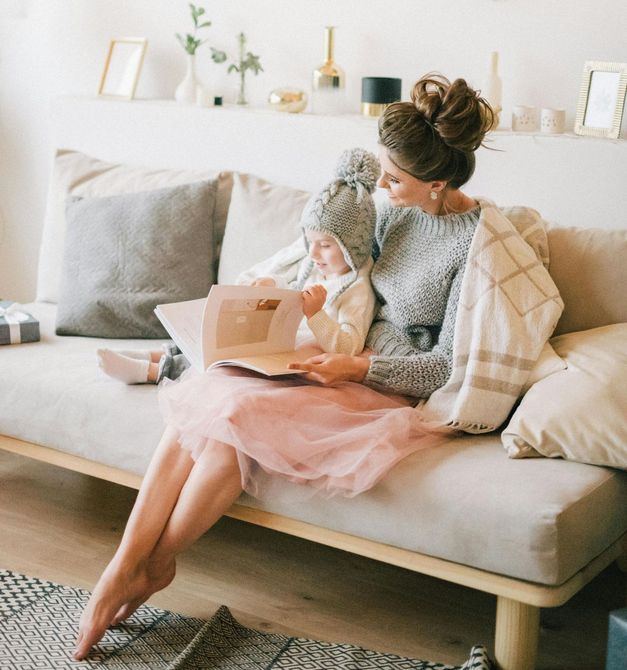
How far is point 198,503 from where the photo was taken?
6.70 ft

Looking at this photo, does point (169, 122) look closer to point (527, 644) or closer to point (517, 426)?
point (517, 426)

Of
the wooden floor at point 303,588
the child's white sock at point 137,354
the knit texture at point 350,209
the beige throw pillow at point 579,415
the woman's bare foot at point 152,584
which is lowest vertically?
the wooden floor at point 303,588

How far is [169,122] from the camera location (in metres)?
3.29

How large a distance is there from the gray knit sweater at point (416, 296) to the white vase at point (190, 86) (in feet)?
3.86

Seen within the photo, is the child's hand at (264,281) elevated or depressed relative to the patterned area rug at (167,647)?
elevated

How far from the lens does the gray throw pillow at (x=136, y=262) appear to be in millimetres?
2848

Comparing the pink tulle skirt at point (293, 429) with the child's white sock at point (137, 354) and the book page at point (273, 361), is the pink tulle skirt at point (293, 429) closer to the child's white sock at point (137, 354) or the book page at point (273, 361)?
the book page at point (273, 361)

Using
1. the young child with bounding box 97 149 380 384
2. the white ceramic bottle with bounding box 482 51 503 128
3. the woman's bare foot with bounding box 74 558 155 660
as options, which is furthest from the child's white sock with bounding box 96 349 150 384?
the white ceramic bottle with bounding box 482 51 503 128

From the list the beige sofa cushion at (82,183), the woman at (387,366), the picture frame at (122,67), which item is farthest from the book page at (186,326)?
the picture frame at (122,67)

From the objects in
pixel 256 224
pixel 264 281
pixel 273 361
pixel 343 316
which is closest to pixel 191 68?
pixel 256 224

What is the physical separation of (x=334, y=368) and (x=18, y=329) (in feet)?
3.43

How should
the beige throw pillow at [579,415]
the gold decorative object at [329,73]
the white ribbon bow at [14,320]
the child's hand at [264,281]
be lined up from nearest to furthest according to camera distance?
1. the beige throw pillow at [579,415]
2. the child's hand at [264,281]
3. the white ribbon bow at [14,320]
4. the gold decorative object at [329,73]

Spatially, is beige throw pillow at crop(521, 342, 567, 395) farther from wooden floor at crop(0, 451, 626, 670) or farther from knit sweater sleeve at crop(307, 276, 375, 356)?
wooden floor at crop(0, 451, 626, 670)

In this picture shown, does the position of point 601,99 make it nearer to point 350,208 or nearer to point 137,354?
point 350,208
